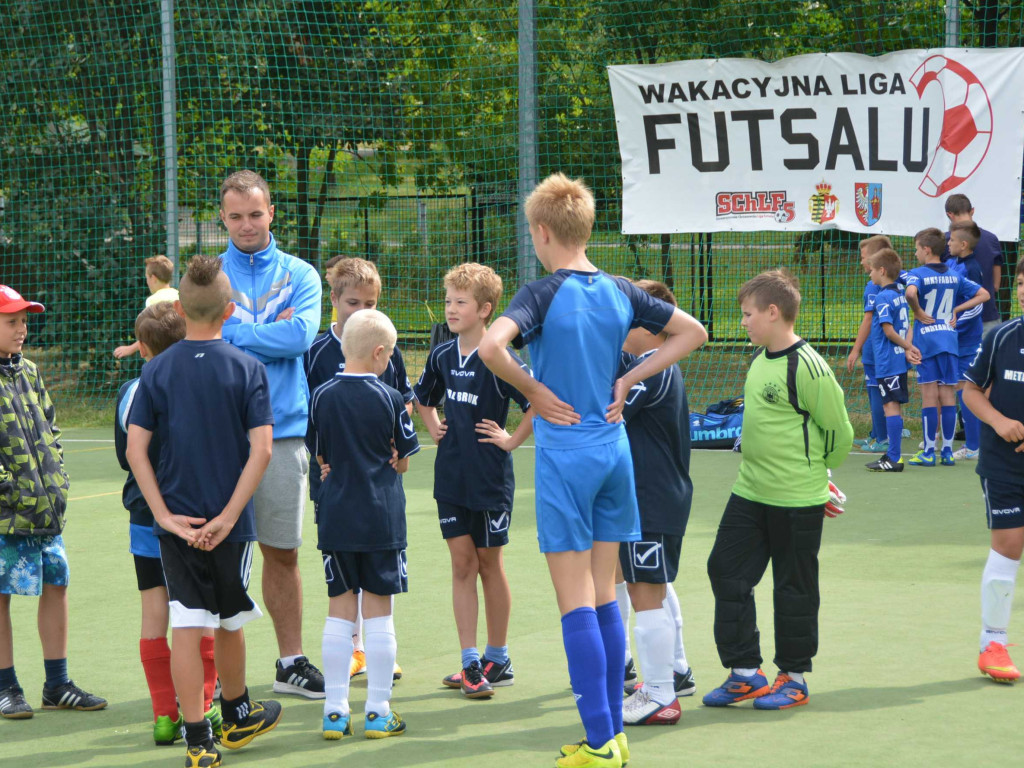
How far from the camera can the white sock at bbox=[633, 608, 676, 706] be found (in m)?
4.36

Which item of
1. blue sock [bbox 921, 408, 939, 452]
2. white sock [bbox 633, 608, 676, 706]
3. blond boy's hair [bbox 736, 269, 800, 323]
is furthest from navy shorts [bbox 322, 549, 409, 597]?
blue sock [bbox 921, 408, 939, 452]

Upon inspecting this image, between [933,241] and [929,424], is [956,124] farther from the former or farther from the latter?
[929,424]

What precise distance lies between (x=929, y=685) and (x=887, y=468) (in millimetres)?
5331

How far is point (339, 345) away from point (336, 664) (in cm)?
155

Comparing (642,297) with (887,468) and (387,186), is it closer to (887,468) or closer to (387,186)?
(887,468)

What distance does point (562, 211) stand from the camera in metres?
3.82

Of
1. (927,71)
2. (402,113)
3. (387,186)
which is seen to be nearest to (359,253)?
(387,186)

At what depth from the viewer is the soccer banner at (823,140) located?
11.1 m

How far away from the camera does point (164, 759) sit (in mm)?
4105

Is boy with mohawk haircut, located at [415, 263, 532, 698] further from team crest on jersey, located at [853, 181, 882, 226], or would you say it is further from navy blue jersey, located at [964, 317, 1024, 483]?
team crest on jersey, located at [853, 181, 882, 226]

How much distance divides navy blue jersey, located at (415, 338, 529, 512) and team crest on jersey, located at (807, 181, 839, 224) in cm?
781

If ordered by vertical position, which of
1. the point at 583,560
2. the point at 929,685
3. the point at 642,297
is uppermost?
the point at 642,297

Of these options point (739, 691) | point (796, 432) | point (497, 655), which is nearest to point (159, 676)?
point (497, 655)

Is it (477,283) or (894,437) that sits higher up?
(477,283)
